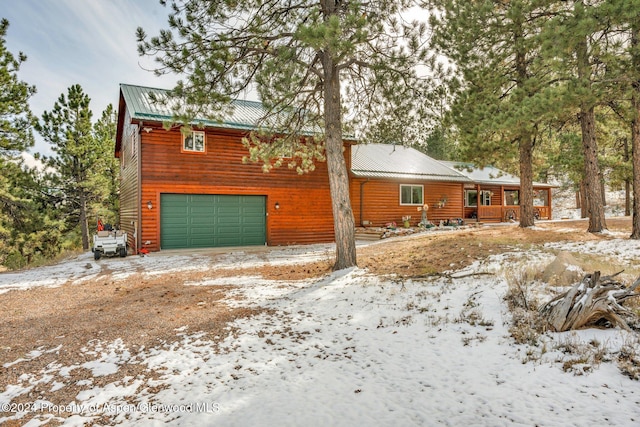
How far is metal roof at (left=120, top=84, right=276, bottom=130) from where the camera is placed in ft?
39.0

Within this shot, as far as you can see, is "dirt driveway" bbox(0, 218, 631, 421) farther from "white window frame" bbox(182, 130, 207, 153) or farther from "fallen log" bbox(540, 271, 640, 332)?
"white window frame" bbox(182, 130, 207, 153)

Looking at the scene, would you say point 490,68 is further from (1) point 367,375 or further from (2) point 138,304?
(2) point 138,304

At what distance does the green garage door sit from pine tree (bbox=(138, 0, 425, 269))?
15.8 feet

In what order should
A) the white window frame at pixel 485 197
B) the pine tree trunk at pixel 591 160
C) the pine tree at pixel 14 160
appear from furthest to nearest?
the white window frame at pixel 485 197, the pine tree at pixel 14 160, the pine tree trunk at pixel 591 160

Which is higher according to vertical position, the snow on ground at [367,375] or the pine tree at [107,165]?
the pine tree at [107,165]

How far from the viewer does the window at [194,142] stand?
13094mm

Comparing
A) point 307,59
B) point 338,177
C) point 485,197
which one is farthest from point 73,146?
point 485,197

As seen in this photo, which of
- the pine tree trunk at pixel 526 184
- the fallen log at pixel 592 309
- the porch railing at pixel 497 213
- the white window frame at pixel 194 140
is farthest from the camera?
the porch railing at pixel 497 213

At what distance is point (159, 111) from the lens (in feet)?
40.8

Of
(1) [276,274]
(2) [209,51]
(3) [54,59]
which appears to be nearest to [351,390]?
(1) [276,274]

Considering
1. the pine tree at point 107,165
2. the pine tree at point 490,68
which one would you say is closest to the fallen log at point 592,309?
the pine tree at point 490,68

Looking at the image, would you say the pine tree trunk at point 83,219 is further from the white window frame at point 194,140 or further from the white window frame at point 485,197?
the white window frame at point 485,197

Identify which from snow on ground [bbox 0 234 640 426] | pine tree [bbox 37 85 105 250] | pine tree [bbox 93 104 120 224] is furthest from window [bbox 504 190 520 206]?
pine tree [bbox 37 85 105 250]

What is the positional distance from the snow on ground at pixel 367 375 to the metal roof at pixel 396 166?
1338 cm
